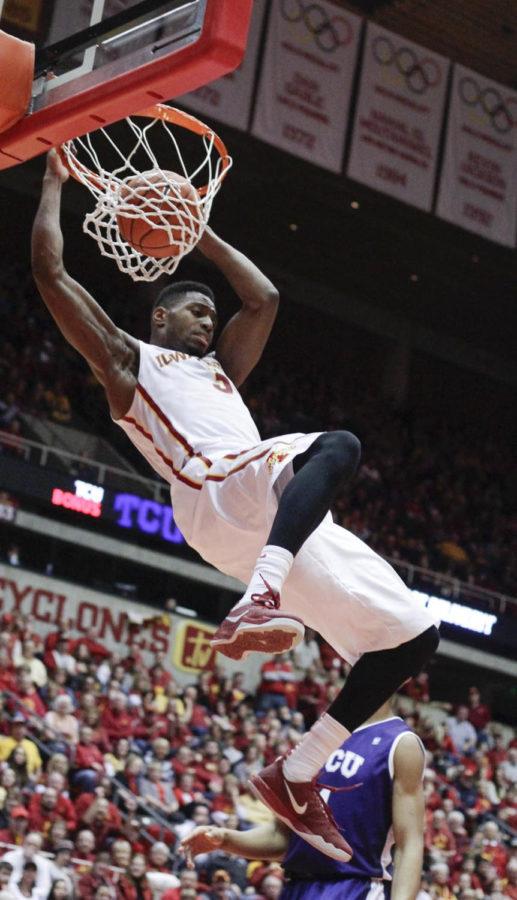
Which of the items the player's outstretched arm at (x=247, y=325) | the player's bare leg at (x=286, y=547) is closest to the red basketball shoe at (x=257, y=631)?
the player's bare leg at (x=286, y=547)

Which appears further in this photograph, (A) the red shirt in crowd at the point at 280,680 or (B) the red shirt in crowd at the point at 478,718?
(B) the red shirt in crowd at the point at 478,718

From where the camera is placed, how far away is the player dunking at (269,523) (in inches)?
166

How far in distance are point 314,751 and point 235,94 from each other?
15.3 metres

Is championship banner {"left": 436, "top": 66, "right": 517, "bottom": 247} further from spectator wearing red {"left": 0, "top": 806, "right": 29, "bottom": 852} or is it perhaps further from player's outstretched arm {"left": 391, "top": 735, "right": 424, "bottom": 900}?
player's outstretched arm {"left": 391, "top": 735, "right": 424, "bottom": 900}

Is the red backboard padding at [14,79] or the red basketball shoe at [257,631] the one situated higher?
the red backboard padding at [14,79]

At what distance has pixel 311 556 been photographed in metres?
4.42

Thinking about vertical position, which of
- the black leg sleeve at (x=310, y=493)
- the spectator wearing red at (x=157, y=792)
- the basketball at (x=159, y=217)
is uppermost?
the basketball at (x=159, y=217)

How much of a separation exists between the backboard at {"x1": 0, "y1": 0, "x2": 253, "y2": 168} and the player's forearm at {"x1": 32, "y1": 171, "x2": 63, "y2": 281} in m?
0.18

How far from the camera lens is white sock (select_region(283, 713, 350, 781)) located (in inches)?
171

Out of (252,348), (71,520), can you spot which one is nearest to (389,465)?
(71,520)

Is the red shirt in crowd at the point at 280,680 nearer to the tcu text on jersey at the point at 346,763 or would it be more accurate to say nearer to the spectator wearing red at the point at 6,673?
the spectator wearing red at the point at 6,673

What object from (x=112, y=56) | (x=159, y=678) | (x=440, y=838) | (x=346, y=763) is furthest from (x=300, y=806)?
(x=159, y=678)

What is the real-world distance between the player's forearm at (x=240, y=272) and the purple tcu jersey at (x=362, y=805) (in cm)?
163

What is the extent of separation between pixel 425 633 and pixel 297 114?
50.9ft
